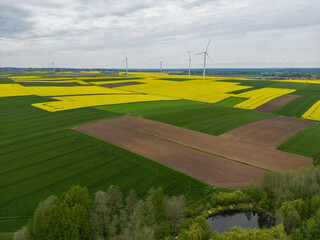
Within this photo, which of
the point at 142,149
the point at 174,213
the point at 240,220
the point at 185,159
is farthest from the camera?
the point at 142,149

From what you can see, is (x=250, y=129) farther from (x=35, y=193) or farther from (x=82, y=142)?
(x=35, y=193)

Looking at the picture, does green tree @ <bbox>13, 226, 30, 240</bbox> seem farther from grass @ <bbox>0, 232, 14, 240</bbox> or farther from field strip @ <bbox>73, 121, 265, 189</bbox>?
field strip @ <bbox>73, 121, 265, 189</bbox>

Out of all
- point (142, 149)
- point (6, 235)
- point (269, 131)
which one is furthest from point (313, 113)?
point (6, 235)

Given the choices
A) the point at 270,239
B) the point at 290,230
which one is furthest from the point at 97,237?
the point at 290,230

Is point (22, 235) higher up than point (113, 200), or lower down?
higher up

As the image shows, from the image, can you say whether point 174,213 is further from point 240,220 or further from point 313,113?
point 313,113

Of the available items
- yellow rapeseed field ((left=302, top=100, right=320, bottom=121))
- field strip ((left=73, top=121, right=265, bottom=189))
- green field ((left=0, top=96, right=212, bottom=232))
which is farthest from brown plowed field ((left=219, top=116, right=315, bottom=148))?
green field ((left=0, top=96, right=212, bottom=232))

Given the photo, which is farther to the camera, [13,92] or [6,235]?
[13,92]
